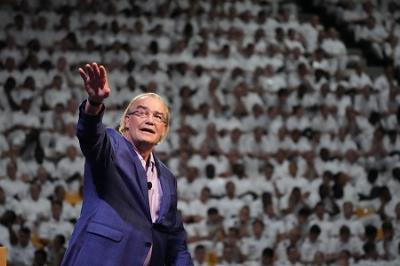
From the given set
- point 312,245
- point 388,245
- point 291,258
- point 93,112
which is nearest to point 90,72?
point 93,112

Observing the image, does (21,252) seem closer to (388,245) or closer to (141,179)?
(388,245)

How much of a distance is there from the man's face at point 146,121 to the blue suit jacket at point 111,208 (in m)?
0.06

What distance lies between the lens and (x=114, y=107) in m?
9.77

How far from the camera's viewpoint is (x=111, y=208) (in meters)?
3.29

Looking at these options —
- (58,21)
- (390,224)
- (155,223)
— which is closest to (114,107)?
(58,21)

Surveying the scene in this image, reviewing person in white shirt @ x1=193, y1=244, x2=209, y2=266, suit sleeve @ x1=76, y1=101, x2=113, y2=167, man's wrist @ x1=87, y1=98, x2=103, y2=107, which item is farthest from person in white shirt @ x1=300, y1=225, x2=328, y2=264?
man's wrist @ x1=87, y1=98, x2=103, y2=107

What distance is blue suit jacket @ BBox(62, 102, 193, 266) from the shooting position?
10.6 feet

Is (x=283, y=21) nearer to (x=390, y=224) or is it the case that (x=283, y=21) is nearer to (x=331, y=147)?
(x=331, y=147)

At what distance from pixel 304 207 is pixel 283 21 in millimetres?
3136

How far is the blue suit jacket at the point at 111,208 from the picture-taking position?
3.23 metres

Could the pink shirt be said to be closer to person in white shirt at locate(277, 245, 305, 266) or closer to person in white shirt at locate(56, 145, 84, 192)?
person in white shirt at locate(277, 245, 305, 266)

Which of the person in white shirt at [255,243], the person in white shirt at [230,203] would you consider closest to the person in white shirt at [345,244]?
A: the person in white shirt at [255,243]

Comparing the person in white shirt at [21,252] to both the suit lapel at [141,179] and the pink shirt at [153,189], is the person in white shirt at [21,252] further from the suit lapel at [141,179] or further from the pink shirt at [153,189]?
the suit lapel at [141,179]

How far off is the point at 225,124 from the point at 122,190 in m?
6.63
